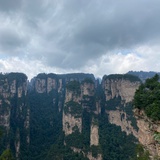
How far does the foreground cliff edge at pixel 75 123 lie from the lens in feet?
243

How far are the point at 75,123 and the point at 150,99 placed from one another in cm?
5578

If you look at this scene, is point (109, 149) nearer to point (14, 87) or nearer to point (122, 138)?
point (122, 138)

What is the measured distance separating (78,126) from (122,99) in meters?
20.7

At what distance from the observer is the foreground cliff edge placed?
2921 inches

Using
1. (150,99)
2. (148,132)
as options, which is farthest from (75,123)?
(150,99)

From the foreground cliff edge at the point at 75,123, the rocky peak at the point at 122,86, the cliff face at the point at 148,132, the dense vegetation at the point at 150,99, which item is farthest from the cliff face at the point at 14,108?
the dense vegetation at the point at 150,99

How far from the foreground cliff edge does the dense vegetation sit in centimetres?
3105

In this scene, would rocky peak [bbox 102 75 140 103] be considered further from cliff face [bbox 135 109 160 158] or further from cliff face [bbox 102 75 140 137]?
cliff face [bbox 135 109 160 158]

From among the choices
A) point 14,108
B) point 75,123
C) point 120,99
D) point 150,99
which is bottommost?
point 75,123

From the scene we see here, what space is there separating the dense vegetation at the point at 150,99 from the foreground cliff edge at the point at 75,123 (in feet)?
102

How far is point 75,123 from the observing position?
8388 centimetres

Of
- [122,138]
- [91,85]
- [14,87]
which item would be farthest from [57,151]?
[14,87]

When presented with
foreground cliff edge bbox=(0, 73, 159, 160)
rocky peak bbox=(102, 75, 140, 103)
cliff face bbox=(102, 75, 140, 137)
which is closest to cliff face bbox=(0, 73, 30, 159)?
foreground cliff edge bbox=(0, 73, 159, 160)

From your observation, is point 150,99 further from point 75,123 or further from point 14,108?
point 14,108
